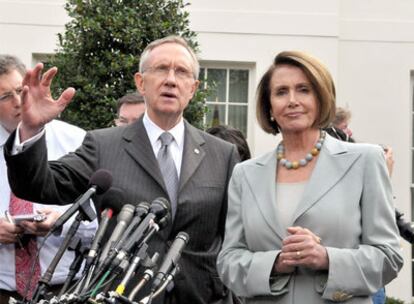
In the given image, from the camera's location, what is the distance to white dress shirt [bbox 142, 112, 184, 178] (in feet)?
18.3

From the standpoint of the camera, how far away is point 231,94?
1301 cm

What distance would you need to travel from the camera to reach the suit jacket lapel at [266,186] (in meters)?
4.71

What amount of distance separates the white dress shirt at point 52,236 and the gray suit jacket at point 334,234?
1340 mm

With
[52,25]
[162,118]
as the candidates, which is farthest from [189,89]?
[52,25]

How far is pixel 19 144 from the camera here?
15.8 feet

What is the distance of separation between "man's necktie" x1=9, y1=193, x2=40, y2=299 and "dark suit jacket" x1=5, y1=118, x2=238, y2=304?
807 mm

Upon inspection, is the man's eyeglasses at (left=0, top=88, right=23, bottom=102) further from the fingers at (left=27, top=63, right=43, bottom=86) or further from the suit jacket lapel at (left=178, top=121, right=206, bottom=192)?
the fingers at (left=27, top=63, right=43, bottom=86)

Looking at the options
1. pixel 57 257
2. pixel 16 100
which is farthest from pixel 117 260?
pixel 16 100

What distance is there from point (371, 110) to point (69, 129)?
7242 millimetres

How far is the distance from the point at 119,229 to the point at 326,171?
1.11m

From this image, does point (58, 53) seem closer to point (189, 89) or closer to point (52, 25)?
point (52, 25)


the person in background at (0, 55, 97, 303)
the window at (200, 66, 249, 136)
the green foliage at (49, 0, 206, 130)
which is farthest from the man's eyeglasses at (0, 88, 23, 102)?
the window at (200, 66, 249, 136)

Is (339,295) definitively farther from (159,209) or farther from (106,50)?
(106,50)

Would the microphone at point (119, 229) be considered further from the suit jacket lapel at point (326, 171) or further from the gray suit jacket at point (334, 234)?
the suit jacket lapel at point (326, 171)
